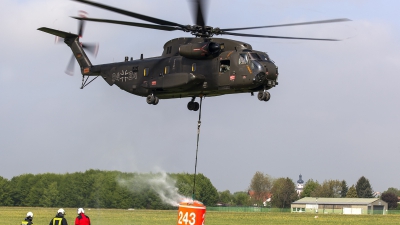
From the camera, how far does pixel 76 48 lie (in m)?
31.8

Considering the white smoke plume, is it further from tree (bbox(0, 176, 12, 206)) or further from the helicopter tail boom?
tree (bbox(0, 176, 12, 206))

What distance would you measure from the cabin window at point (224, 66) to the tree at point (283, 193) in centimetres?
8507

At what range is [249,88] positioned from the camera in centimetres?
2464

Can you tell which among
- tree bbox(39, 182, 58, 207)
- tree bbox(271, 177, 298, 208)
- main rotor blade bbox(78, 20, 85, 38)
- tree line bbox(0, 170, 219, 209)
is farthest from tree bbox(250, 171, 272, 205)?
main rotor blade bbox(78, 20, 85, 38)

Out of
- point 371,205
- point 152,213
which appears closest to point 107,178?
point 152,213

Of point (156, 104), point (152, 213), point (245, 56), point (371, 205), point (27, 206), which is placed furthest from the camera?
Result: point (371, 205)

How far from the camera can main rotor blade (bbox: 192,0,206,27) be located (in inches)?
866

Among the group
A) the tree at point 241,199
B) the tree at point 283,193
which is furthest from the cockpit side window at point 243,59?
the tree at point 283,193

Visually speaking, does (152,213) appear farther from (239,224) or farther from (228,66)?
(228,66)

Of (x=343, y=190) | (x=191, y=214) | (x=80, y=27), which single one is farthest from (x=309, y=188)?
(x=191, y=214)

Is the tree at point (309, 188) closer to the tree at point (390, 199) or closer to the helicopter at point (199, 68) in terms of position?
the tree at point (390, 199)

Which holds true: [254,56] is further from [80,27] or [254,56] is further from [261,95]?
[80,27]

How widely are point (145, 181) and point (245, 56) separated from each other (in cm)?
1853

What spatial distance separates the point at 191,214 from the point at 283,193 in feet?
320
